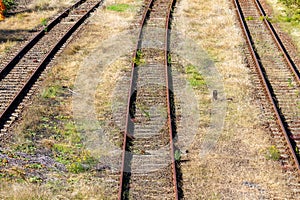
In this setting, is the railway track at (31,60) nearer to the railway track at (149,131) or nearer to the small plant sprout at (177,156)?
the railway track at (149,131)

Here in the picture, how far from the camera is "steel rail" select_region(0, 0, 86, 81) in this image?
15.4 m

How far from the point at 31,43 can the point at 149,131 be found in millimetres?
8141

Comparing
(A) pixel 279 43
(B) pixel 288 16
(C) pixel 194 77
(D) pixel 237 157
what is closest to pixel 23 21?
(C) pixel 194 77

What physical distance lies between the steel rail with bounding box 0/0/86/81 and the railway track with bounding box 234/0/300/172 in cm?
814

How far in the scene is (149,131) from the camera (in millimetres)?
11773

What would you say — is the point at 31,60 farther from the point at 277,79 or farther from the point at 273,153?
the point at 273,153

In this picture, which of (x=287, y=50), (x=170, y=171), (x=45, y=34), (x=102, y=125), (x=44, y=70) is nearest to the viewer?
(x=170, y=171)

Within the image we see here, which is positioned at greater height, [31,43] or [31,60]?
[31,43]

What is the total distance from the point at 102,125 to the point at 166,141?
1.87m

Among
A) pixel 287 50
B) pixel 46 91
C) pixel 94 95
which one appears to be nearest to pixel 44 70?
pixel 46 91

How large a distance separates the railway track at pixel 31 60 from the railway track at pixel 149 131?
3248 millimetres

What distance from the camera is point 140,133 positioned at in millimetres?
11688

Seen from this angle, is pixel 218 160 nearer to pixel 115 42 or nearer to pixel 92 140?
pixel 92 140

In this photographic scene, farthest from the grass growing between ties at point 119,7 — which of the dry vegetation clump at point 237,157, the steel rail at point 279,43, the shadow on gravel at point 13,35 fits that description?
the dry vegetation clump at point 237,157
